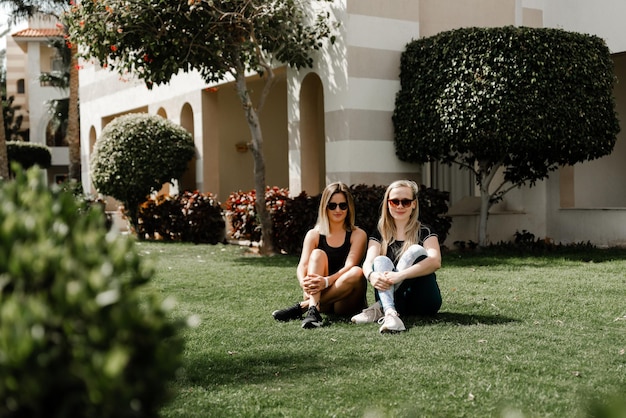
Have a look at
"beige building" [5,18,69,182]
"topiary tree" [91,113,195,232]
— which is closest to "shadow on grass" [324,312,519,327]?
"topiary tree" [91,113,195,232]

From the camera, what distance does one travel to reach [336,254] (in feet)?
22.0

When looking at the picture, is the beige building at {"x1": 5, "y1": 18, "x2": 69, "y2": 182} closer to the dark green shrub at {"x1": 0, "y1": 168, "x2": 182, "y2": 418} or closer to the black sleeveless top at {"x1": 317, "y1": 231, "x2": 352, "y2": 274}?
the black sleeveless top at {"x1": 317, "y1": 231, "x2": 352, "y2": 274}

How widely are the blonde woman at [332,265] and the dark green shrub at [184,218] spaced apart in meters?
8.98

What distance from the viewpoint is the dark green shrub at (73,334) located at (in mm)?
1486

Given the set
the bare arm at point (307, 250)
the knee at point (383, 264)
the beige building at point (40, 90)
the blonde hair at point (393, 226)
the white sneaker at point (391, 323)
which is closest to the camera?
the white sneaker at point (391, 323)

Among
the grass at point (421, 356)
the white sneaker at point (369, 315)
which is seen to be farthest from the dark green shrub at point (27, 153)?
the white sneaker at point (369, 315)

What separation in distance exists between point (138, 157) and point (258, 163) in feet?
14.2

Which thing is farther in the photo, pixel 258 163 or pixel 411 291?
pixel 258 163

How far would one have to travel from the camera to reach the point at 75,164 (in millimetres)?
25859

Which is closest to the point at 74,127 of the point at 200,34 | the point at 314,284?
the point at 200,34

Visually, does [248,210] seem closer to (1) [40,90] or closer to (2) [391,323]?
(2) [391,323]

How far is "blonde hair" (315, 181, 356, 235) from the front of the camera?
6.71m

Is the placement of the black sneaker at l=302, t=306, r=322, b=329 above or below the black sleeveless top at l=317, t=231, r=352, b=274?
below

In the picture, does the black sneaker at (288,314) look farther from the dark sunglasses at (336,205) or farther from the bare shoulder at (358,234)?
the dark sunglasses at (336,205)
